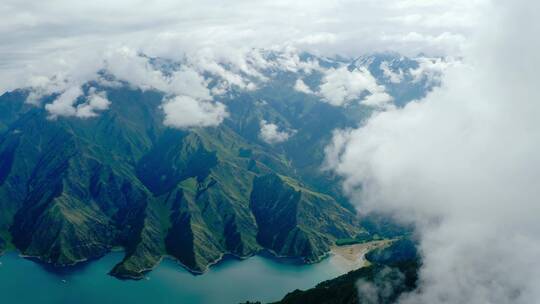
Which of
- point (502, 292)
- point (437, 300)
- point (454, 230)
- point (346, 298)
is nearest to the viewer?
point (502, 292)

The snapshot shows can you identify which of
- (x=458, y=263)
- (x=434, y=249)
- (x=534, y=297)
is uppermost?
(x=534, y=297)

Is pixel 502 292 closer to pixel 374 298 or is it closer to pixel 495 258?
pixel 495 258

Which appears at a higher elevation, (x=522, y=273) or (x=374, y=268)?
(x=522, y=273)

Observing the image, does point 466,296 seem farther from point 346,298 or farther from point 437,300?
point 346,298

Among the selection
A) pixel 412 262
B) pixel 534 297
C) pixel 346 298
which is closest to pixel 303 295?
pixel 346 298

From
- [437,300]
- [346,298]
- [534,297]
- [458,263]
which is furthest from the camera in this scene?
[346,298]

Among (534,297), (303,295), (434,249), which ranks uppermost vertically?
(534,297)

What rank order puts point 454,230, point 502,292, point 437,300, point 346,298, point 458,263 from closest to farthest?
point 502,292 → point 437,300 → point 458,263 → point 346,298 → point 454,230

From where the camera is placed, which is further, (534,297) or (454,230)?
(454,230)

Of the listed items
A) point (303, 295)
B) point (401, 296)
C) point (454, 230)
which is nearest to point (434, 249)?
point (454, 230)
